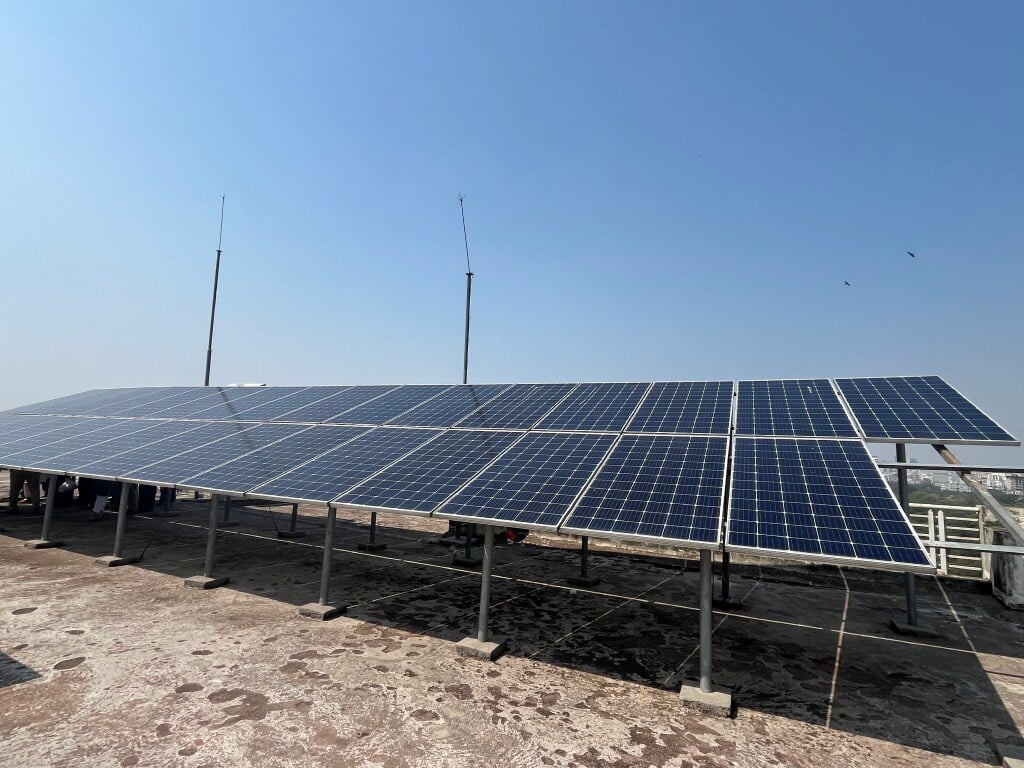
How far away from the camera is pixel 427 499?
11.6 m

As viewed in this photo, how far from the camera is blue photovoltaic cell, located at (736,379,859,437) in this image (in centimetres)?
1305

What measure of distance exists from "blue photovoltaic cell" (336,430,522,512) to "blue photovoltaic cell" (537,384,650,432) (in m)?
1.71

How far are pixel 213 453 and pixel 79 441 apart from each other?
9.20 metres

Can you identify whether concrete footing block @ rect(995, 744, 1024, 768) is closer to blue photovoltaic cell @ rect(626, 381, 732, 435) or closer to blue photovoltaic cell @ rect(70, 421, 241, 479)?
blue photovoltaic cell @ rect(626, 381, 732, 435)

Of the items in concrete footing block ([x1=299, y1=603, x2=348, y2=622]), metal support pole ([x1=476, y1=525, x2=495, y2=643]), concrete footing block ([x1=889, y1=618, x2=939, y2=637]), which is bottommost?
concrete footing block ([x1=299, y1=603, x2=348, y2=622])

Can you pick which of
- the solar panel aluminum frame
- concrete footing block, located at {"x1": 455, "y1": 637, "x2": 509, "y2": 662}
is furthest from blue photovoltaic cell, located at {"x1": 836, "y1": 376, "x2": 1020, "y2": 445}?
concrete footing block, located at {"x1": 455, "y1": 637, "x2": 509, "y2": 662}

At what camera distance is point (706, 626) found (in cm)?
952

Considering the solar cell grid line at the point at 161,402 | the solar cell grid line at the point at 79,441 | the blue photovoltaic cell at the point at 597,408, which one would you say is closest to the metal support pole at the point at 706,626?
the blue photovoltaic cell at the point at 597,408

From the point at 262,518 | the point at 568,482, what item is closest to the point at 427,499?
the point at 568,482

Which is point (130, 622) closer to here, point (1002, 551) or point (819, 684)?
point (819, 684)

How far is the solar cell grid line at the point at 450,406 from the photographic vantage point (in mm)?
17781

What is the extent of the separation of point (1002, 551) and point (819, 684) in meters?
4.32

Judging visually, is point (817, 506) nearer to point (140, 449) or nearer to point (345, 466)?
point (345, 466)

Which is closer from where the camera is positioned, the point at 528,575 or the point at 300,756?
the point at 300,756
